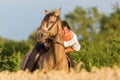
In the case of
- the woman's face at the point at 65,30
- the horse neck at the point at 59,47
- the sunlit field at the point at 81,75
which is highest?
the woman's face at the point at 65,30

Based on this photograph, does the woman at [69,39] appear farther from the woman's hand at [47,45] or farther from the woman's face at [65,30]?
the woman's hand at [47,45]

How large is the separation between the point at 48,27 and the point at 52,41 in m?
0.45

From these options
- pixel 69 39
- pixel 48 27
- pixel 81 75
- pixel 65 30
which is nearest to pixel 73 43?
pixel 69 39

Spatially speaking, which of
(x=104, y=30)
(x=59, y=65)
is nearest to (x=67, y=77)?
(x=59, y=65)

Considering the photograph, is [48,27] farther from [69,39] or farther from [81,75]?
[81,75]

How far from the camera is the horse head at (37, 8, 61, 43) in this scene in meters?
16.0

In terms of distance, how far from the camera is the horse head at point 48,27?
1602 centimetres

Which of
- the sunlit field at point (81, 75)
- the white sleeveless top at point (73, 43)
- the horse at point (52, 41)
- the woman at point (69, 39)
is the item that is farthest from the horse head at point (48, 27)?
the sunlit field at point (81, 75)

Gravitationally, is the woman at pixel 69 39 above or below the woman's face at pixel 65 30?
below

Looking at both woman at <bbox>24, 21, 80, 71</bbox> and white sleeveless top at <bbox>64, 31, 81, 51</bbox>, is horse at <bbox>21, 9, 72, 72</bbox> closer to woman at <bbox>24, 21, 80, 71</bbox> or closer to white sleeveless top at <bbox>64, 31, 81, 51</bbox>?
woman at <bbox>24, 21, 80, 71</bbox>

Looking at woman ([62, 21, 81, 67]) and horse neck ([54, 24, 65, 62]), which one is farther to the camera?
woman ([62, 21, 81, 67])

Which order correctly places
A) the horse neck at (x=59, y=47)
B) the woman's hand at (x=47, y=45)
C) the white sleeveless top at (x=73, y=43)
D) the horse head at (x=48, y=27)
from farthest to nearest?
1. the white sleeveless top at (x=73, y=43)
2. the woman's hand at (x=47, y=45)
3. the horse neck at (x=59, y=47)
4. the horse head at (x=48, y=27)

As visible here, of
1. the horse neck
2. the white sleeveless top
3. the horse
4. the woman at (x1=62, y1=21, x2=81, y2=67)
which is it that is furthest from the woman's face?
the horse neck

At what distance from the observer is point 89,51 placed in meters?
24.0
